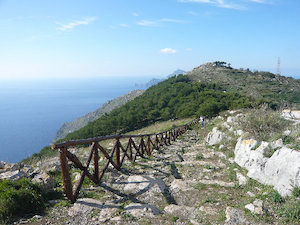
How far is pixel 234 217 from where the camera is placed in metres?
4.02

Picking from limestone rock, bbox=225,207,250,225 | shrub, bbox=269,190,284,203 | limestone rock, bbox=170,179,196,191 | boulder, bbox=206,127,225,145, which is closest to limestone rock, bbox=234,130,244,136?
boulder, bbox=206,127,225,145

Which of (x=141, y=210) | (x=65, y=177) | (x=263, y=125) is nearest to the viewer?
(x=141, y=210)

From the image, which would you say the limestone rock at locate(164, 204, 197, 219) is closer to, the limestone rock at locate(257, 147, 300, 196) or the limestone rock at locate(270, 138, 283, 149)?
the limestone rock at locate(257, 147, 300, 196)

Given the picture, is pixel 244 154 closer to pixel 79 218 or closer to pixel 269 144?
pixel 269 144

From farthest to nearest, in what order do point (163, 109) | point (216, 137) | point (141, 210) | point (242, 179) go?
point (163, 109), point (216, 137), point (242, 179), point (141, 210)

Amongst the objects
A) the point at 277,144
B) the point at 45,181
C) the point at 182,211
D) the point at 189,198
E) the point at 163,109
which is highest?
Answer: the point at 277,144

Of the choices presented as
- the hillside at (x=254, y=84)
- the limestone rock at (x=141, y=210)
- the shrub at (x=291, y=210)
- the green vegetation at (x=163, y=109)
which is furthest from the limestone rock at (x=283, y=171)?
the hillside at (x=254, y=84)

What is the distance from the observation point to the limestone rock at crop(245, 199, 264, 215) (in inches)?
161

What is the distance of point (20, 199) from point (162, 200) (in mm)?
3289

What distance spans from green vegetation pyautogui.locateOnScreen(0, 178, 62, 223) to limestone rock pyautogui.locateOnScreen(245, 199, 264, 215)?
15.3 feet

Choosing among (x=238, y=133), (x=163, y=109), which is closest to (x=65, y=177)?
(x=238, y=133)

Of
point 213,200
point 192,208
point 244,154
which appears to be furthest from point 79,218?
point 244,154

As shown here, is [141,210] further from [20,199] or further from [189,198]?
[20,199]

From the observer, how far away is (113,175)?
265 inches
